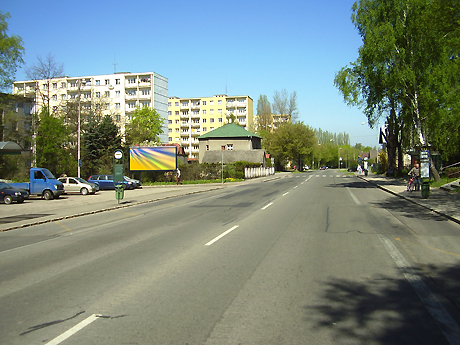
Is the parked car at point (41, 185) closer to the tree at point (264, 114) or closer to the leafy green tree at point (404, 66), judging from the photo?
the leafy green tree at point (404, 66)

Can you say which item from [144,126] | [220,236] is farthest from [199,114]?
[220,236]

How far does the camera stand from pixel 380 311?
512cm

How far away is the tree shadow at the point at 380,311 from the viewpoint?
4.39 meters

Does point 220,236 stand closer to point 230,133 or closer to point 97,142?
point 97,142

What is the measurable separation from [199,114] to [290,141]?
122 ft

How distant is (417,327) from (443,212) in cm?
1202

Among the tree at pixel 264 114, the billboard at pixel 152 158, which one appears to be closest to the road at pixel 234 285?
the billboard at pixel 152 158

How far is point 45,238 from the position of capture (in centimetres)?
1142

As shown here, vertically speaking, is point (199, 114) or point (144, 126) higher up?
point (199, 114)

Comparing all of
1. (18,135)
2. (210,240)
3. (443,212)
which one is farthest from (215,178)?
(210,240)

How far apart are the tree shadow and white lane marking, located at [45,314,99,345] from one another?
2637mm

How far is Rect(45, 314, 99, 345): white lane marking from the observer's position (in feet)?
13.9

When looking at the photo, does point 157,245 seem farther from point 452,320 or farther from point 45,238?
point 452,320

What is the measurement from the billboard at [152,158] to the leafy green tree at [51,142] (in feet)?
23.5
